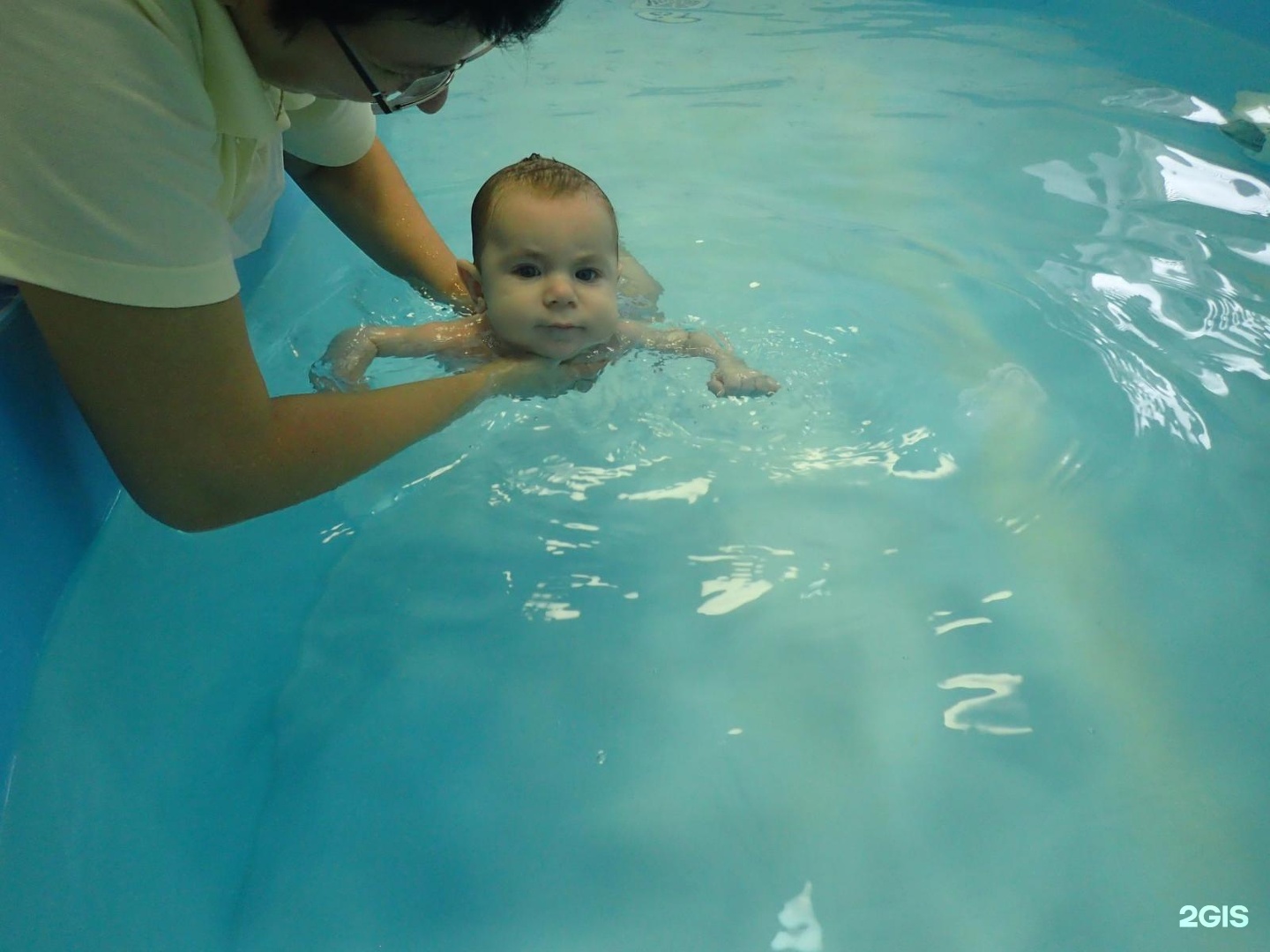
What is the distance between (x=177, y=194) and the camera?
91 centimetres

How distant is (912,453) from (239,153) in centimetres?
134

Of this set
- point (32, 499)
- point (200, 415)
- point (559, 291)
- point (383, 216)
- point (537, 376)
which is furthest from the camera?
point (383, 216)

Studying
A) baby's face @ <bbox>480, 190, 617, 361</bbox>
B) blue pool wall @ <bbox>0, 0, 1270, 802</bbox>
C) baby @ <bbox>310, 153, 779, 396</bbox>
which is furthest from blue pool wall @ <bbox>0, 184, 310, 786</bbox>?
baby's face @ <bbox>480, 190, 617, 361</bbox>

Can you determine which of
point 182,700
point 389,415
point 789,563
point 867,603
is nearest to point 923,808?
point 867,603

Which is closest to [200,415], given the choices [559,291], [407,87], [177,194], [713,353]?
[177,194]

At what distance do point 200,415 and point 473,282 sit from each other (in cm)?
98

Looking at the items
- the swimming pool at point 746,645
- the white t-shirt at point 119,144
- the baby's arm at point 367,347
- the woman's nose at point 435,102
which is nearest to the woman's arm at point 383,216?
the baby's arm at point 367,347

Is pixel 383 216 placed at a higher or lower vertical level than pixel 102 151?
lower

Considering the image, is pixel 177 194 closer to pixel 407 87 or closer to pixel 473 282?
pixel 407 87

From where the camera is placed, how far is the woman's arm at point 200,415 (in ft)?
3.06

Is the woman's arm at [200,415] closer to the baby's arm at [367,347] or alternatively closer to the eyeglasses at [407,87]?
the eyeglasses at [407,87]

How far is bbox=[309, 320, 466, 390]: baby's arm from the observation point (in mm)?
1785

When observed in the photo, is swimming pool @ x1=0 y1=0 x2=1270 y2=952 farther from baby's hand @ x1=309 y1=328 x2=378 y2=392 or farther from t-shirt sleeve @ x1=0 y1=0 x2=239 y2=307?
t-shirt sleeve @ x1=0 y1=0 x2=239 y2=307

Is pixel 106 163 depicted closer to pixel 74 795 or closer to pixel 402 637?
pixel 74 795
